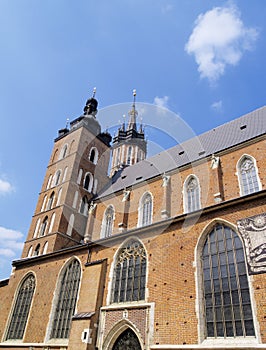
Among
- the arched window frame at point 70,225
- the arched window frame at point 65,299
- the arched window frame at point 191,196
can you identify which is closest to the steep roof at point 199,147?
the arched window frame at point 191,196

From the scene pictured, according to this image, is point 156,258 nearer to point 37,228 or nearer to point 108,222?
point 108,222

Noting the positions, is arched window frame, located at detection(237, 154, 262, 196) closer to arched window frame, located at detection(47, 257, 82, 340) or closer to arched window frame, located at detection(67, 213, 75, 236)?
arched window frame, located at detection(47, 257, 82, 340)

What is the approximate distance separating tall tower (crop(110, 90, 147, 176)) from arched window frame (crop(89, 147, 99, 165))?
11.2 meters

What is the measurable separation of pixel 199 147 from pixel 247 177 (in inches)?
228

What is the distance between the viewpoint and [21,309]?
16.9 metres

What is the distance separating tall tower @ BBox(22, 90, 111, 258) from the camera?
78.2 feet

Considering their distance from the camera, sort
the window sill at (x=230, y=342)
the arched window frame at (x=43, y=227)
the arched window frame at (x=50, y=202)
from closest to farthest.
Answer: the window sill at (x=230, y=342) < the arched window frame at (x=43, y=227) < the arched window frame at (x=50, y=202)

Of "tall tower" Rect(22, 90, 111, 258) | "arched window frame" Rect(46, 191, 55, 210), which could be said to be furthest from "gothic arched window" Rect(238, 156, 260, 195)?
"arched window frame" Rect(46, 191, 55, 210)

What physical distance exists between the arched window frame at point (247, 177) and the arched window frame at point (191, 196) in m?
2.74

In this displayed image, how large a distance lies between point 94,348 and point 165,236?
5.47 meters

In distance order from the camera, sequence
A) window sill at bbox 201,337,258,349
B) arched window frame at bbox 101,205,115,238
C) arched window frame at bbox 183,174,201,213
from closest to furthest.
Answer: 1. window sill at bbox 201,337,258,349
2. arched window frame at bbox 183,174,201,213
3. arched window frame at bbox 101,205,115,238

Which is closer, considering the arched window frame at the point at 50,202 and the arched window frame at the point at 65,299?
the arched window frame at the point at 65,299

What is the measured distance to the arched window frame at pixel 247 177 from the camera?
16203 mm

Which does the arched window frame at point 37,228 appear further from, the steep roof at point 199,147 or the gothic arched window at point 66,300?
the gothic arched window at point 66,300
